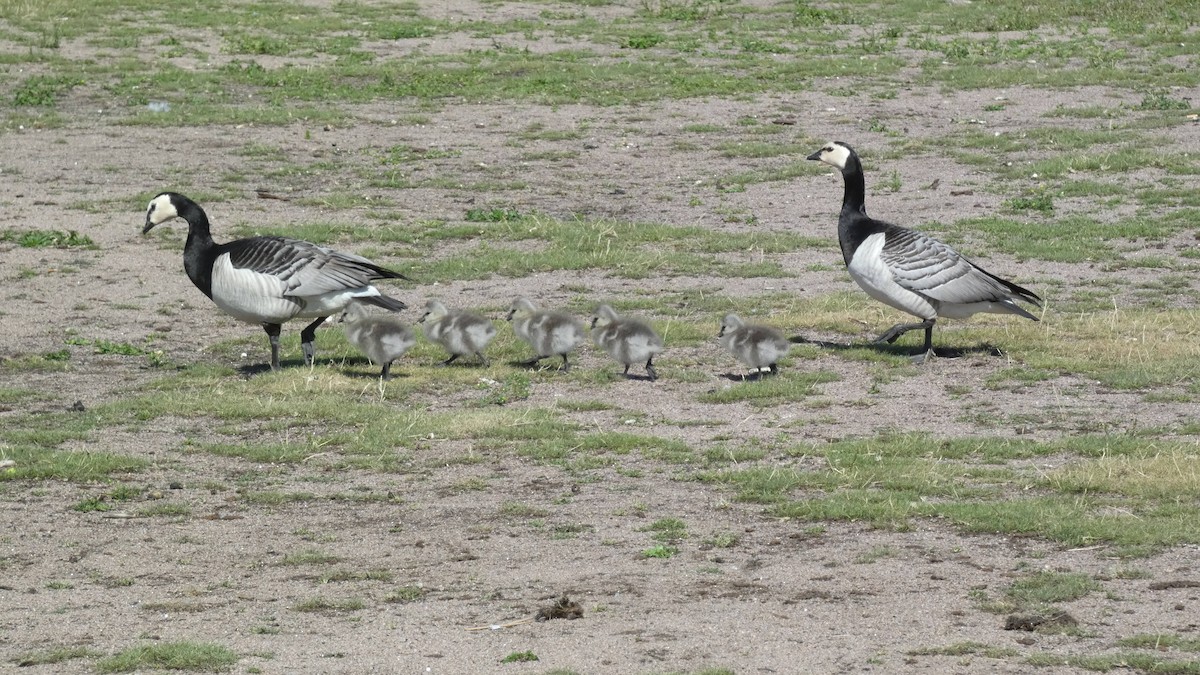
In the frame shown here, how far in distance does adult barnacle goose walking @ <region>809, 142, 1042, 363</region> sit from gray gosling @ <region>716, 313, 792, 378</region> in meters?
1.25

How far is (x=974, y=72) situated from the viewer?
2820cm

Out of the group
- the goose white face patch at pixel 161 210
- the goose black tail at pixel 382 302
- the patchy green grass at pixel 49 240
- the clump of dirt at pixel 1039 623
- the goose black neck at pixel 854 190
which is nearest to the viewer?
the clump of dirt at pixel 1039 623

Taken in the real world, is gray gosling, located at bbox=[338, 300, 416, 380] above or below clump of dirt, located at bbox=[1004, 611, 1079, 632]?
above

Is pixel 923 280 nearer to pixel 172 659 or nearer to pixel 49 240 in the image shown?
pixel 172 659

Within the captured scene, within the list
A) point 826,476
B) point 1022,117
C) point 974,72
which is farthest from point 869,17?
point 826,476

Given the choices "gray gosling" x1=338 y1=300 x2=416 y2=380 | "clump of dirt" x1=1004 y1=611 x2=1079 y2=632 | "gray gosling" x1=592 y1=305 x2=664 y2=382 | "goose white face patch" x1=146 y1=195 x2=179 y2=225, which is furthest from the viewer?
"goose white face patch" x1=146 y1=195 x2=179 y2=225

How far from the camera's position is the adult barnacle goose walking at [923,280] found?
14.0 metres

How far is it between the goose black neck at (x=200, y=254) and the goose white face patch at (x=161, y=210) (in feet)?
1.63

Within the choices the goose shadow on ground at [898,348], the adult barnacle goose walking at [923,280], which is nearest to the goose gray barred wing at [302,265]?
the goose shadow on ground at [898,348]

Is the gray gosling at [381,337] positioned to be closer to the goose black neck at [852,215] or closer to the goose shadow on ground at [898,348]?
the goose shadow on ground at [898,348]

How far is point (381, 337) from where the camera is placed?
535 inches

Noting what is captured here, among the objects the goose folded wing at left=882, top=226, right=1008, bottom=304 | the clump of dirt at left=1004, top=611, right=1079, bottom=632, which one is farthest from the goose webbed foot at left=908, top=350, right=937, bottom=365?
the clump of dirt at left=1004, top=611, right=1079, bottom=632

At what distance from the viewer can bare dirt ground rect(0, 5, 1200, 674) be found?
320 inches

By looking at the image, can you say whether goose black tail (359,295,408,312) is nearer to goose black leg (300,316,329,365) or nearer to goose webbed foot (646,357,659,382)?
goose black leg (300,316,329,365)
